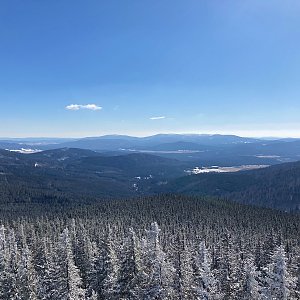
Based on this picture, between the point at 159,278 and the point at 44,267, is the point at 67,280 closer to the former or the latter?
the point at 159,278

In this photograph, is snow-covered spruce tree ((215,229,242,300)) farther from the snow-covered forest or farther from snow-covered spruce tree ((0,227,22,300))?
snow-covered spruce tree ((0,227,22,300))

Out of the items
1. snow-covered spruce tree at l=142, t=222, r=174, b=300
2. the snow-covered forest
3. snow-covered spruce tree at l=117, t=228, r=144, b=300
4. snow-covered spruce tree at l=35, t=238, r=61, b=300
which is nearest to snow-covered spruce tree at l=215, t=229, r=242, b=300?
the snow-covered forest

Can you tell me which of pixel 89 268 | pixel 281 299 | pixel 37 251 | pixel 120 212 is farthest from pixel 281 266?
pixel 120 212

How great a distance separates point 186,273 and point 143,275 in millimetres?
6935

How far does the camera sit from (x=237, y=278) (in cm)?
5575

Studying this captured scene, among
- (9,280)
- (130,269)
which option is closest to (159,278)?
(130,269)

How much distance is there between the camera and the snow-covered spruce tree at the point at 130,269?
51906 mm

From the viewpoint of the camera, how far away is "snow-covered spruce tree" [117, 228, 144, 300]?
51906mm

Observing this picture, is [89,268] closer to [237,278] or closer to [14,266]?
[14,266]

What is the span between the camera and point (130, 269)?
5300 cm

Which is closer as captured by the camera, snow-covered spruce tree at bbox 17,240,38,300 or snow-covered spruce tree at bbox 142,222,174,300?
snow-covered spruce tree at bbox 142,222,174,300

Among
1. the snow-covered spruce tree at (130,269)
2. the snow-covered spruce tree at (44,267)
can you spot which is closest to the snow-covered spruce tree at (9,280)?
the snow-covered spruce tree at (44,267)

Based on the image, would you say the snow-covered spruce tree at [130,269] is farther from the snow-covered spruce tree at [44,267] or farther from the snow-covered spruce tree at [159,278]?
the snow-covered spruce tree at [44,267]

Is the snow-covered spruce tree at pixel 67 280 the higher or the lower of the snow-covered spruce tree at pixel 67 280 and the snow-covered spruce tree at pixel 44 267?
the higher
